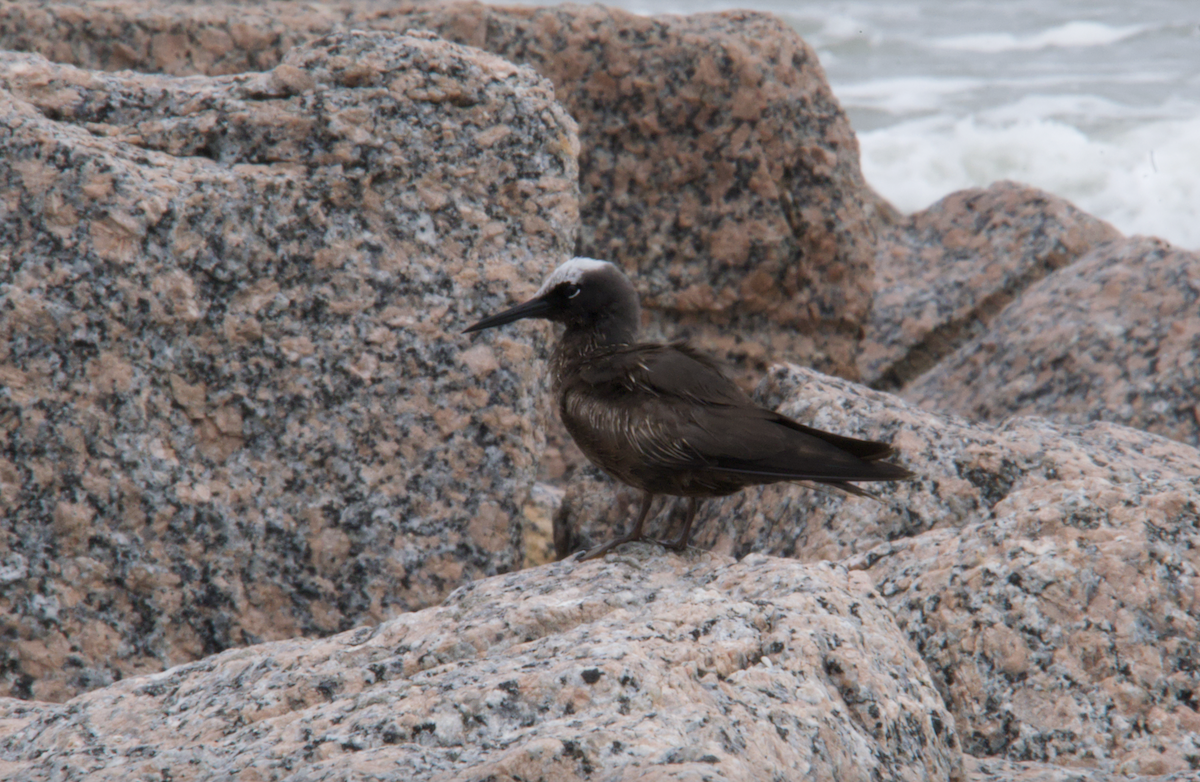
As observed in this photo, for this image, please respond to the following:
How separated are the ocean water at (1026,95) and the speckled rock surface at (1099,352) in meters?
13.7

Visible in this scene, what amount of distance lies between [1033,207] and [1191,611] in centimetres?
573

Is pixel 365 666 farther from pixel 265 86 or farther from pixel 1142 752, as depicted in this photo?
pixel 265 86

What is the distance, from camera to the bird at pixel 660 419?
13.0 ft

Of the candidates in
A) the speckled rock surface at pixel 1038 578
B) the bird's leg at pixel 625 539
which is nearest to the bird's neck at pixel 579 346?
the bird's leg at pixel 625 539

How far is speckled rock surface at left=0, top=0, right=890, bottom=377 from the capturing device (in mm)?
7008

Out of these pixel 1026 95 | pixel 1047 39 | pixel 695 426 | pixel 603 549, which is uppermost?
pixel 1047 39

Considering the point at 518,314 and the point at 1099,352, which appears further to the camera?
the point at 1099,352

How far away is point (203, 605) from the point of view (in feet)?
14.5

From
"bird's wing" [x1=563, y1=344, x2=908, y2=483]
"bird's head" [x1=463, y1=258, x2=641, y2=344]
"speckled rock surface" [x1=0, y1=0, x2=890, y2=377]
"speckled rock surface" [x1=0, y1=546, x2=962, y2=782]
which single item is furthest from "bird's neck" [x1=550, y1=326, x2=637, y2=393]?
"speckled rock surface" [x1=0, y1=0, x2=890, y2=377]

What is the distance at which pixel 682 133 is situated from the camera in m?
Result: 7.09

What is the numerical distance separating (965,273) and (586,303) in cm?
486

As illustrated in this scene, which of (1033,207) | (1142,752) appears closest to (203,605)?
(1142,752)

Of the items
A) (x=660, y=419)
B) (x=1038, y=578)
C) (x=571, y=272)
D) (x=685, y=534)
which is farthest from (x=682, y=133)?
(x=1038, y=578)

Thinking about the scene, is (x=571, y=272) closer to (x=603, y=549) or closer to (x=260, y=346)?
(x=603, y=549)
